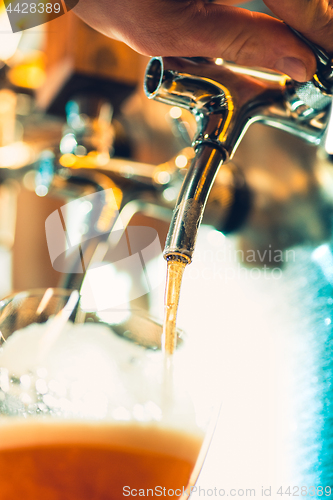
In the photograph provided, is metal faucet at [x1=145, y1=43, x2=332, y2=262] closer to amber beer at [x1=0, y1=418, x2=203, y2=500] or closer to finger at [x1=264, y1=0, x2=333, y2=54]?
finger at [x1=264, y1=0, x2=333, y2=54]

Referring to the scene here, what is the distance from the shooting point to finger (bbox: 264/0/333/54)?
0.90 feet

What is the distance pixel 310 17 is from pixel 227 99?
0.07 metres

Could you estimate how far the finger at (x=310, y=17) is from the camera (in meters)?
0.27

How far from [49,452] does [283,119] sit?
0.27 meters

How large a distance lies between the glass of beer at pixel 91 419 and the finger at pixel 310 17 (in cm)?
20

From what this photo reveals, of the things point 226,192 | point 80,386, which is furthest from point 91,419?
point 226,192

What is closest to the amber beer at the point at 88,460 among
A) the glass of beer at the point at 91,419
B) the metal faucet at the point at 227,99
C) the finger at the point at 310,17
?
the glass of beer at the point at 91,419

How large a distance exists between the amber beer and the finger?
0.82ft

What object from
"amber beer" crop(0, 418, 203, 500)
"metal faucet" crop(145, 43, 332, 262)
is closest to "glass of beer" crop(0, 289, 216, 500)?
"amber beer" crop(0, 418, 203, 500)

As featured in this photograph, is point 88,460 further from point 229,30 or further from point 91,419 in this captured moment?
point 229,30

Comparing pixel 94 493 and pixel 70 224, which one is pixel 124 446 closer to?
pixel 94 493

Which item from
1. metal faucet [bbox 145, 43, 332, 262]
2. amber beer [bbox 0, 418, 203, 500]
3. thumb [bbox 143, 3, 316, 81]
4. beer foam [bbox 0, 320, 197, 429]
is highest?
thumb [bbox 143, 3, 316, 81]

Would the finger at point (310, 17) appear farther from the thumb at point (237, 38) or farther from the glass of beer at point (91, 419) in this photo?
the glass of beer at point (91, 419)

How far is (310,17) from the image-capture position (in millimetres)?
279
